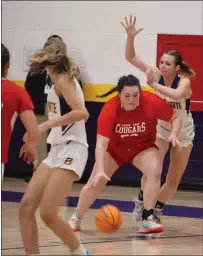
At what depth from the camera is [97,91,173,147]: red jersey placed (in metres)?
A: 6.68

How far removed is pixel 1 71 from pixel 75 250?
1380 mm

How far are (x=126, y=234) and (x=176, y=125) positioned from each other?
3.83 ft

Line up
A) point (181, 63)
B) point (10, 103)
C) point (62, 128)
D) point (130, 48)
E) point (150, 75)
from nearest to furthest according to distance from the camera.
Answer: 1. point (10, 103)
2. point (62, 128)
3. point (150, 75)
4. point (181, 63)
5. point (130, 48)

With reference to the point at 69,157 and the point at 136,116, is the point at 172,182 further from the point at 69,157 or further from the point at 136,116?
the point at 69,157

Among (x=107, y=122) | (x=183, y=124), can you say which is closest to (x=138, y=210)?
(x=183, y=124)

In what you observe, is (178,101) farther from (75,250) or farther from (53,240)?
(75,250)

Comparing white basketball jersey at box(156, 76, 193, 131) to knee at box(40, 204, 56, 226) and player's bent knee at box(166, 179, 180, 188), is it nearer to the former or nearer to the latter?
player's bent knee at box(166, 179, 180, 188)

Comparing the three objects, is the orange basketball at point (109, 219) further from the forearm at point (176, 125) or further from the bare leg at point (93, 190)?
the forearm at point (176, 125)

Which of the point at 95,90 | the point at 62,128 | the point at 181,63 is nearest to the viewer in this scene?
the point at 62,128

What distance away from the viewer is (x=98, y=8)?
1074 centimetres

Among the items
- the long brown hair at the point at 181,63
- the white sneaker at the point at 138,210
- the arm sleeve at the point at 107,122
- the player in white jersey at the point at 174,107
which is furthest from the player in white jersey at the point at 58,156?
the white sneaker at the point at 138,210

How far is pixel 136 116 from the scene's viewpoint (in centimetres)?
671

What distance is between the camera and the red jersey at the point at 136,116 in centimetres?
668

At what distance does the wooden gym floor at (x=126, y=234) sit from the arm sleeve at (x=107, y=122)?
3.25 ft
